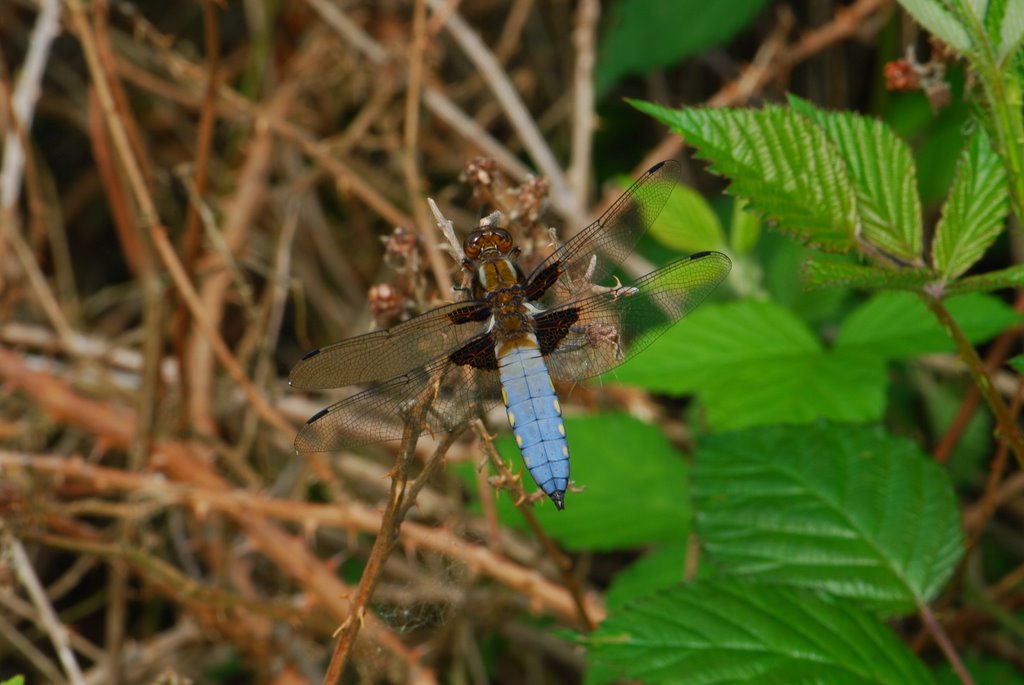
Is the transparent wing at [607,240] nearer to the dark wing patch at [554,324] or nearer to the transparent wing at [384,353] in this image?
the dark wing patch at [554,324]

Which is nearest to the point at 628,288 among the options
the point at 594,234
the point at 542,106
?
the point at 594,234

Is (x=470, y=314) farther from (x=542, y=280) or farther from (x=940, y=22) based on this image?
(x=940, y=22)

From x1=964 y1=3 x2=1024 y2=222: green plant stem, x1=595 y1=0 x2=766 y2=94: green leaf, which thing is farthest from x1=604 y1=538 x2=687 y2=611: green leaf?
x1=595 y1=0 x2=766 y2=94: green leaf

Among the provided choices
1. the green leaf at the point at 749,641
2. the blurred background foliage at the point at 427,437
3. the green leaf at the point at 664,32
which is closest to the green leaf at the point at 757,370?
the blurred background foliage at the point at 427,437

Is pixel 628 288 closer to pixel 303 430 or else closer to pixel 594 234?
pixel 594 234

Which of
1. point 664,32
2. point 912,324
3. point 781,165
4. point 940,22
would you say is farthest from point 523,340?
point 664,32

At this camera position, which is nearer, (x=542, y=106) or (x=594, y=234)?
(x=594, y=234)

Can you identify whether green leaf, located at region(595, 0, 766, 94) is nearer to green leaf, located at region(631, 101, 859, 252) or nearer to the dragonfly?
the dragonfly
